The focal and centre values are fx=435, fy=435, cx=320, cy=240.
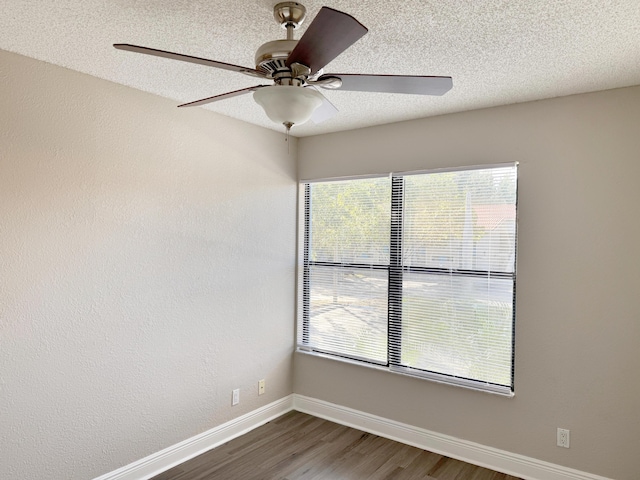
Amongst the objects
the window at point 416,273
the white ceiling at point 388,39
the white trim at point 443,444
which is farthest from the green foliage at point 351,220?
the white trim at point 443,444

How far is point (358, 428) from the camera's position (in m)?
3.55

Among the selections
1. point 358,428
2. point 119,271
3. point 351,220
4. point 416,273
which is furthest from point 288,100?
point 358,428

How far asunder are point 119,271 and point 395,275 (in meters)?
1.99

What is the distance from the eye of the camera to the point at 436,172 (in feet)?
10.5

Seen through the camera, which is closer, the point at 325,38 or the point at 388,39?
the point at 325,38

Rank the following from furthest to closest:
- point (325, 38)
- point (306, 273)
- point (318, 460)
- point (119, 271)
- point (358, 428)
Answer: point (306, 273), point (358, 428), point (318, 460), point (119, 271), point (325, 38)

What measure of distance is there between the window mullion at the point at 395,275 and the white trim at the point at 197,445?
3.73ft

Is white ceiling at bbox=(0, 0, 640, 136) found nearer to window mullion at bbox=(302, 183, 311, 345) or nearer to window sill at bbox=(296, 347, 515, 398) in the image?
window mullion at bbox=(302, 183, 311, 345)

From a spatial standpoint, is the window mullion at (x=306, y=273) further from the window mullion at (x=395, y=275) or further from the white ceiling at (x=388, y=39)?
the white ceiling at (x=388, y=39)

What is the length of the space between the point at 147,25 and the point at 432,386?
→ 2.88 m

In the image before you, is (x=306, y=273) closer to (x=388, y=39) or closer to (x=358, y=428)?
(x=358, y=428)

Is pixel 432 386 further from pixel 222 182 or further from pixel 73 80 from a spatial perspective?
pixel 73 80

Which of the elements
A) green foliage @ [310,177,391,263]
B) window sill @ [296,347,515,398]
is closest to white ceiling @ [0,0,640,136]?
green foliage @ [310,177,391,263]

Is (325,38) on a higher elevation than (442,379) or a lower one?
higher
